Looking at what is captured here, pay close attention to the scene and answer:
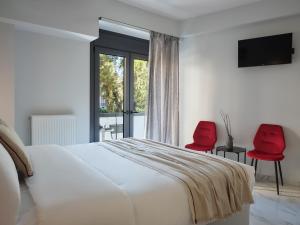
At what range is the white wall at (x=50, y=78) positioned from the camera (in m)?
3.41

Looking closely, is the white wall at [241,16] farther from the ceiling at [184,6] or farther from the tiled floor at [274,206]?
the tiled floor at [274,206]

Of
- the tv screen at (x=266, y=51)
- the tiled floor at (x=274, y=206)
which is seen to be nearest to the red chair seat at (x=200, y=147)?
the tiled floor at (x=274, y=206)

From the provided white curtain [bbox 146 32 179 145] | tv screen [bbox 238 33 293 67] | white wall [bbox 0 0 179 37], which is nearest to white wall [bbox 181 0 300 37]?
tv screen [bbox 238 33 293 67]

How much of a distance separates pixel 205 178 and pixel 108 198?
2.36ft

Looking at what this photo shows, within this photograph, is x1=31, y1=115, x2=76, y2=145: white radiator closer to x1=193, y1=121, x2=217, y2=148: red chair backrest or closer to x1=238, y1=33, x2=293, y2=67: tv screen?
x1=193, y1=121, x2=217, y2=148: red chair backrest

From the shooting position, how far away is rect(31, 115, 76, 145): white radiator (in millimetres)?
3455

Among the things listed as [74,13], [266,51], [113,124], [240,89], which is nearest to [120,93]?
[113,124]

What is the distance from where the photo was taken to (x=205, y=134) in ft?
14.0

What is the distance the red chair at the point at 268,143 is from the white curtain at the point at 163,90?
157 cm

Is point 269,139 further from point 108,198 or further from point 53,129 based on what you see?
point 53,129

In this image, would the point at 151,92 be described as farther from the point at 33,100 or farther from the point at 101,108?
the point at 33,100

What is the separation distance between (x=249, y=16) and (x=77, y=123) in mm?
3103

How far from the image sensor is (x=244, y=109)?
400 centimetres

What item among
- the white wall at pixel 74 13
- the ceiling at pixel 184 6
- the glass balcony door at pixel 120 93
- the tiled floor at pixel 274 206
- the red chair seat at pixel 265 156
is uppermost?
the ceiling at pixel 184 6
